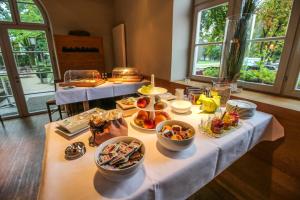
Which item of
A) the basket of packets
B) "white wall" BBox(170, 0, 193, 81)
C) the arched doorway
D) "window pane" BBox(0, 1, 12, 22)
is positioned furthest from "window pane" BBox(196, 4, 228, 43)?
"window pane" BBox(0, 1, 12, 22)

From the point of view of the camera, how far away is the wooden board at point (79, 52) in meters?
3.01

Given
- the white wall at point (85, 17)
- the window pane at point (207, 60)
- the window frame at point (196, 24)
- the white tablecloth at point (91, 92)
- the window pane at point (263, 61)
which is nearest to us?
the window pane at point (263, 61)

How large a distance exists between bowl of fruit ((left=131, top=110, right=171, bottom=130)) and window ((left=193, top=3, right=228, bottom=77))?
47.9 inches

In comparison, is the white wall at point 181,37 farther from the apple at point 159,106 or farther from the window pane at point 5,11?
the window pane at point 5,11

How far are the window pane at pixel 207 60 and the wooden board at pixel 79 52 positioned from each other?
2304mm

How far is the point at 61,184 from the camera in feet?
1.71

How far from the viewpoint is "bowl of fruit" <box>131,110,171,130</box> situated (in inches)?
35.0

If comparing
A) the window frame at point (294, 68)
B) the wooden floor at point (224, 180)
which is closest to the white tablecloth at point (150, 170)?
the wooden floor at point (224, 180)

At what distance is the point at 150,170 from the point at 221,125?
19.7 inches

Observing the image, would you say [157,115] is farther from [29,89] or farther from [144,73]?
[29,89]

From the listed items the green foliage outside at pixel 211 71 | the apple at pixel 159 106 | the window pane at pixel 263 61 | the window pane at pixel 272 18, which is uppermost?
the window pane at pixel 272 18

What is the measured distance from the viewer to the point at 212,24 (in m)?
1.80

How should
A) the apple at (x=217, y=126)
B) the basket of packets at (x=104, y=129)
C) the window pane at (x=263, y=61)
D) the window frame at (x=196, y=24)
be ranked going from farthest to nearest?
the window frame at (x=196, y=24), the window pane at (x=263, y=61), the apple at (x=217, y=126), the basket of packets at (x=104, y=129)

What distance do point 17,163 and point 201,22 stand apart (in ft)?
9.19
